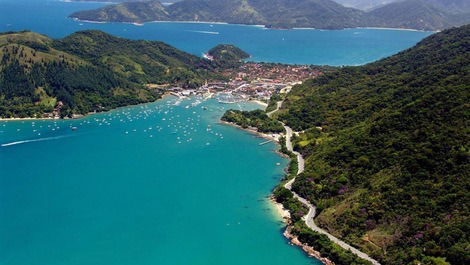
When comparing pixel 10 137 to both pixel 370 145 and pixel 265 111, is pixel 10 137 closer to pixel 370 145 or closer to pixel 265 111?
pixel 265 111

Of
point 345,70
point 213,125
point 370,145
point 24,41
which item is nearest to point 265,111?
point 213,125

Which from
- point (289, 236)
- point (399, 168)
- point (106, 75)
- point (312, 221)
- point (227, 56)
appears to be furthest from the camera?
point (227, 56)

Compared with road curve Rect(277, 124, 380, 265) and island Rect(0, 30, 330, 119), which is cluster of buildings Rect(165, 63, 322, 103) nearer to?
island Rect(0, 30, 330, 119)

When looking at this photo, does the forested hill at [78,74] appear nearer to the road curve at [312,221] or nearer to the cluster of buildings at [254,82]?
the cluster of buildings at [254,82]

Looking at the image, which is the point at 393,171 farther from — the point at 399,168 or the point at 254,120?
the point at 254,120

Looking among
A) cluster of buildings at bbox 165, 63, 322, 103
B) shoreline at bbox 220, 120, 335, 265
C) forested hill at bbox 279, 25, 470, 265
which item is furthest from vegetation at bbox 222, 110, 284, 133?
shoreline at bbox 220, 120, 335, 265

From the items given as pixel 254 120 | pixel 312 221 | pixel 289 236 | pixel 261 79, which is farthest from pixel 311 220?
pixel 261 79
